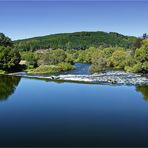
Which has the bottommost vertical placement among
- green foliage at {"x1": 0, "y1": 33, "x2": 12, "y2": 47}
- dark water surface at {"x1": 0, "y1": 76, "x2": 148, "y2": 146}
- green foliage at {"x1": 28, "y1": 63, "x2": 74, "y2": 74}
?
green foliage at {"x1": 28, "y1": 63, "x2": 74, "y2": 74}

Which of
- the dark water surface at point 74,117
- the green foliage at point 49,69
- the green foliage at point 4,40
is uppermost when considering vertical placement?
the green foliage at point 4,40

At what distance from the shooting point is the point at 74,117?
36.1 meters

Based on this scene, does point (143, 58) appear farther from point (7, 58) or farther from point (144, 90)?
point (7, 58)

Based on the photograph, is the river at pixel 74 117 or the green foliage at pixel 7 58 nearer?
the river at pixel 74 117

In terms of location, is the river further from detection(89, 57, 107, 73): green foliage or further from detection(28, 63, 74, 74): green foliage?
detection(89, 57, 107, 73): green foliage

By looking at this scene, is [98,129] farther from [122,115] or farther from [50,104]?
[50,104]

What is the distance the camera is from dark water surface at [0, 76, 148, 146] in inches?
1103

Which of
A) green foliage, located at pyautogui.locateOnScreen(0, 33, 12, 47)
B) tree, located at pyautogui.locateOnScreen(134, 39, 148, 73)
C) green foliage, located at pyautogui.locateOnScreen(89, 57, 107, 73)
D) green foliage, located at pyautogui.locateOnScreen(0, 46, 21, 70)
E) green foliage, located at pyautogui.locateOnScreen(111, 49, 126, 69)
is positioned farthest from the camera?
green foliage, located at pyautogui.locateOnScreen(0, 33, 12, 47)

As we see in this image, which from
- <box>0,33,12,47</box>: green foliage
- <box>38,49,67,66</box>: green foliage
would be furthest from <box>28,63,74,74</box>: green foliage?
<box>0,33,12,47</box>: green foliage

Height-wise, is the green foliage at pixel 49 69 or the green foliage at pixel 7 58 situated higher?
the green foliage at pixel 7 58

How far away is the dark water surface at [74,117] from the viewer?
28016 millimetres

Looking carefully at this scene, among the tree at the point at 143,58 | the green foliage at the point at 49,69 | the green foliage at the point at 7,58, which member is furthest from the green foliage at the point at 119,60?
the green foliage at the point at 7,58

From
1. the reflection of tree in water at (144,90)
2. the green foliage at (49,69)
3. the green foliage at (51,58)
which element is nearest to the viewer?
the reflection of tree in water at (144,90)

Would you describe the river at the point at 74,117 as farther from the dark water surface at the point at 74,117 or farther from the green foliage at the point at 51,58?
the green foliage at the point at 51,58
